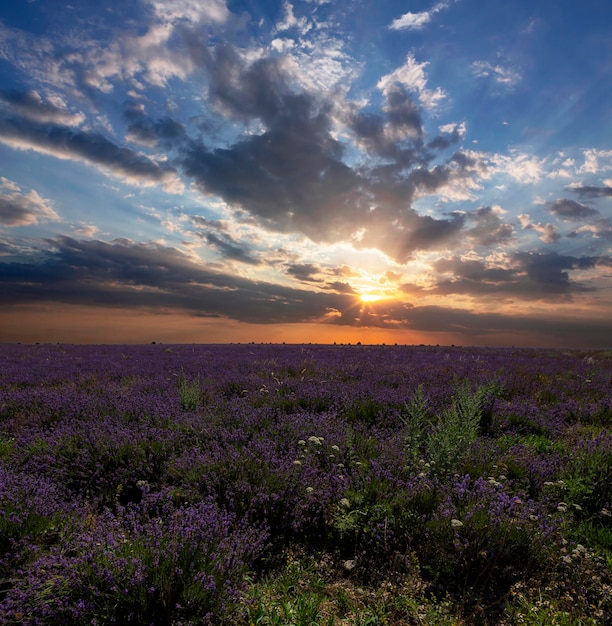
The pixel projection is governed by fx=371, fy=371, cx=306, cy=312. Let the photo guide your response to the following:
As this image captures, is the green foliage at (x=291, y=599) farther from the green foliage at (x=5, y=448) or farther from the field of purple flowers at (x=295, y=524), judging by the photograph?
the green foliage at (x=5, y=448)

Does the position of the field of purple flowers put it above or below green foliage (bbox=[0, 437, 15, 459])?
above

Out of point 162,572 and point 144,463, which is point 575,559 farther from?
point 144,463

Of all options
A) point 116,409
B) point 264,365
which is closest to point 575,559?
point 116,409

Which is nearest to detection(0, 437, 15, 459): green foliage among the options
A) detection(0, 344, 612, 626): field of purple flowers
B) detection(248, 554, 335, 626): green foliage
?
detection(0, 344, 612, 626): field of purple flowers

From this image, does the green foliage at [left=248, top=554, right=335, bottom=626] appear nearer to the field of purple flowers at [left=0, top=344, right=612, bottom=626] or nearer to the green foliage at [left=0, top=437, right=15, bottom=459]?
the field of purple flowers at [left=0, top=344, right=612, bottom=626]

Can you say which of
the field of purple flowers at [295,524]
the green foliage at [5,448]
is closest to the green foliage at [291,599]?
the field of purple flowers at [295,524]

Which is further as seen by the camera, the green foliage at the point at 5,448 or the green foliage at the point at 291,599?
the green foliage at the point at 5,448

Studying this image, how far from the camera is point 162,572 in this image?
225 centimetres

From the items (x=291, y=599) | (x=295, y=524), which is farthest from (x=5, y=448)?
(x=291, y=599)

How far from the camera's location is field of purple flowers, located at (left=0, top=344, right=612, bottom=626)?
231 centimetres

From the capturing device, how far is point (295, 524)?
3191 millimetres

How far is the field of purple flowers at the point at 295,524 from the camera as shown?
2314mm

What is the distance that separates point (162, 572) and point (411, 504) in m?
2.14

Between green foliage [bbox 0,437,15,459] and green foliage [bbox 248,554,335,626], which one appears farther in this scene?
green foliage [bbox 0,437,15,459]
